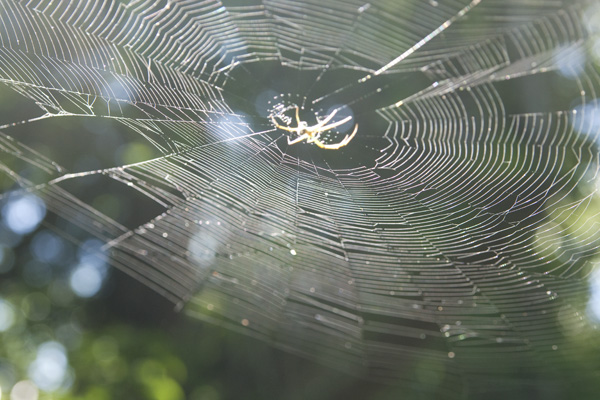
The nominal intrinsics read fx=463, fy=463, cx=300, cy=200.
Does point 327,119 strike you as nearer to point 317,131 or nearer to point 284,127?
point 317,131

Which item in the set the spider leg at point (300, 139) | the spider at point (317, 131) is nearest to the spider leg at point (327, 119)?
the spider at point (317, 131)

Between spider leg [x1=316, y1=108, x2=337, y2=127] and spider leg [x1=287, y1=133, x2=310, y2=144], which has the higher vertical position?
spider leg [x1=316, y1=108, x2=337, y2=127]

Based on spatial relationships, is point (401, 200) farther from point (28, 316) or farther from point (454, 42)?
point (28, 316)

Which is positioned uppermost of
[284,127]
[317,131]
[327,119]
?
[327,119]

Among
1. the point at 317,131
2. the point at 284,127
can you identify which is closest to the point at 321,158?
the point at 317,131

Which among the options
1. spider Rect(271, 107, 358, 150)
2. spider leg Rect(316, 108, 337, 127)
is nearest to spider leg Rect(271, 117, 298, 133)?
spider Rect(271, 107, 358, 150)

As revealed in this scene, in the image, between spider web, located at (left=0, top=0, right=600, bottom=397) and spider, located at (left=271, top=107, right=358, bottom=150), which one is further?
spider, located at (left=271, top=107, right=358, bottom=150)

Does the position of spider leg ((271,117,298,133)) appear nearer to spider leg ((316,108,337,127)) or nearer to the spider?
the spider

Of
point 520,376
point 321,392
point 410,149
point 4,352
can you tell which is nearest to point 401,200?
point 410,149

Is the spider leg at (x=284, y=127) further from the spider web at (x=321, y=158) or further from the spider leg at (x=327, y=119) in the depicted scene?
the spider leg at (x=327, y=119)
